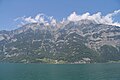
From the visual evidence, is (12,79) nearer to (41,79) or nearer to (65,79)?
(41,79)

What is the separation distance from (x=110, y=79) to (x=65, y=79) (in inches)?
729

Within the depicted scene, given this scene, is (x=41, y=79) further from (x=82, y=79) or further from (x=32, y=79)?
(x=82, y=79)

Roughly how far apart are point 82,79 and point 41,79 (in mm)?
17198

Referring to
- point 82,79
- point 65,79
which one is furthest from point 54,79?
point 82,79

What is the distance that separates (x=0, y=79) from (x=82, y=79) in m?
33.4

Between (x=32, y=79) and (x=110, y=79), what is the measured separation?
107 ft

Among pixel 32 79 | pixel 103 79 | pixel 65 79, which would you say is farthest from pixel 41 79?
pixel 103 79

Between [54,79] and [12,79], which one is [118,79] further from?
[12,79]

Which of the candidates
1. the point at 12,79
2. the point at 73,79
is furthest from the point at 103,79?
the point at 12,79

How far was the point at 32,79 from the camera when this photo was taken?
10175 centimetres

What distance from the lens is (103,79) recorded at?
325 ft

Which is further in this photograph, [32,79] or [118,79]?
[32,79]

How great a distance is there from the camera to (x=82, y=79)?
100188 millimetres

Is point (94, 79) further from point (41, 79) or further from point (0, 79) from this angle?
point (0, 79)
